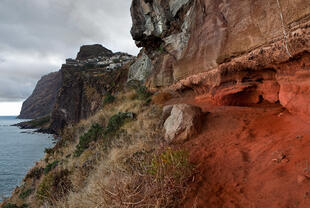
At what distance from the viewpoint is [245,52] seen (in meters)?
4.16

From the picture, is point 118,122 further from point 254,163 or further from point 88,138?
point 254,163

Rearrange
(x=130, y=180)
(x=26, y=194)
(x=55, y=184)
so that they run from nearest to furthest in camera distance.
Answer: (x=130, y=180) < (x=55, y=184) < (x=26, y=194)

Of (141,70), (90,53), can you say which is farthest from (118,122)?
(90,53)

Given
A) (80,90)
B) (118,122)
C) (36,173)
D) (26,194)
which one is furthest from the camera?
(80,90)

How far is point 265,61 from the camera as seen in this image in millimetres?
3531

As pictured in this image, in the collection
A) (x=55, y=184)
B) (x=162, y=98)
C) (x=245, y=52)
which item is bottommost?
(x=55, y=184)

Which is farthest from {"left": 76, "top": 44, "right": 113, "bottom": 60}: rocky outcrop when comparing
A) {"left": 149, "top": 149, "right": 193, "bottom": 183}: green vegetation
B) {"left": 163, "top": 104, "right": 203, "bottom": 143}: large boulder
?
{"left": 149, "top": 149, "right": 193, "bottom": 183}: green vegetation

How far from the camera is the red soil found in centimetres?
176

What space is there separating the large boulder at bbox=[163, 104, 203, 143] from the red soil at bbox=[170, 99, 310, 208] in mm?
193

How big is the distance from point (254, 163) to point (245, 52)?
9.75 ft

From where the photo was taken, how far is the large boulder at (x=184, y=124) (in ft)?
11.8

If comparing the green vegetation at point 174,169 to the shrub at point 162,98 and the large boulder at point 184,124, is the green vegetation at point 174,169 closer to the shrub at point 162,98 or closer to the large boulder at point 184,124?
the large boulder at point 184,124

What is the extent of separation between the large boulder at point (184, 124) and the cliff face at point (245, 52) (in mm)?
1629

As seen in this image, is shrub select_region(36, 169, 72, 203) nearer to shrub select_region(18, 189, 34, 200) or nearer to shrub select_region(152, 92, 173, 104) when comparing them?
shrub select_region(18, 189, 34, 200)
